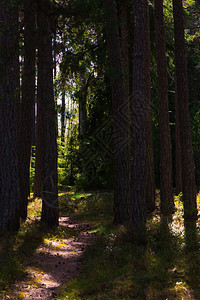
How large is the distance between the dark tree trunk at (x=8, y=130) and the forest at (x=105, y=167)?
0.10ft

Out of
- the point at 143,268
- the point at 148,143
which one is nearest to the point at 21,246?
the point at 143,268

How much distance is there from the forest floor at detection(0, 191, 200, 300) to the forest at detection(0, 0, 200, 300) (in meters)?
0.03

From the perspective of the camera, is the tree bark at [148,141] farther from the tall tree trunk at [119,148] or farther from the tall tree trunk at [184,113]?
the tall tree trunk at [119,148]

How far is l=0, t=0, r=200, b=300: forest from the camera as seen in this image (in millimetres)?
7094

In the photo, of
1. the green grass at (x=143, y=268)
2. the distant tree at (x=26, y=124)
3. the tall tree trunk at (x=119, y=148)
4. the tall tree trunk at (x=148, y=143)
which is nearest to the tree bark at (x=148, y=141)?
the tall tree trunk at (x=148, y=143)

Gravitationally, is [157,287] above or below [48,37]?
below

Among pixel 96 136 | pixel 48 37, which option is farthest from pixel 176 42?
pixel 96 136

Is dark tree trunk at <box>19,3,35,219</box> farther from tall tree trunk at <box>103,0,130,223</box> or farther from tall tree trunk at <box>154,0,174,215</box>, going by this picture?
tall tree trunk at <box>154,0,174,215</box>

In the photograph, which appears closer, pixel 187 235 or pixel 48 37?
pixel 187 235

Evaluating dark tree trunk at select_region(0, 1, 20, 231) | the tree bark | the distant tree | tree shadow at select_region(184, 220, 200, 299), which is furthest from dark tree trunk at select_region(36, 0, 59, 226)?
tree shadow at select_region(184, 220, 200, 299)

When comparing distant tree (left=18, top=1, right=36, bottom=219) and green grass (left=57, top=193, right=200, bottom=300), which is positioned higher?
distant tree (left=18, top=1, right=36, bottom=219)

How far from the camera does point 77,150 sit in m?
23.7

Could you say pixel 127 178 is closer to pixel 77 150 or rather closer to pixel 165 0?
pixel 165 0

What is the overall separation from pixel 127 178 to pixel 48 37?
539 centimetres
